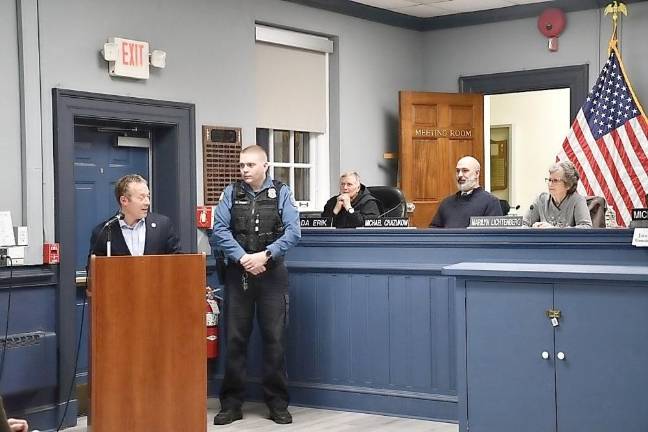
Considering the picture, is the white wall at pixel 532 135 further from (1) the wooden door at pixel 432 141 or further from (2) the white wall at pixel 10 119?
(2) the white wall at pixel 10 119

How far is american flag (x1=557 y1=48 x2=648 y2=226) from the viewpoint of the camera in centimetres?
757

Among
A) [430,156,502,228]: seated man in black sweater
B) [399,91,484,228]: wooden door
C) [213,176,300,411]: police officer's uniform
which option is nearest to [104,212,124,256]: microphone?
[213,176,300,411]: police officer's uniform

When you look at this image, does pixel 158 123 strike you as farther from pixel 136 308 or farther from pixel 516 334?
pixel 516 334

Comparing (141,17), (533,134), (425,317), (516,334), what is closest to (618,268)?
(516,334)

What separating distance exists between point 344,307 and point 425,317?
0.54 meters

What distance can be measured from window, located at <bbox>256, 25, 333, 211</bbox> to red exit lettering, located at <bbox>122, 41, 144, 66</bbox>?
1254 mm

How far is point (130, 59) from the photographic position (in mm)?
6129

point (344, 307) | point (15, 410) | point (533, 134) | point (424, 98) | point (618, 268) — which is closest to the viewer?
point (618, 268)

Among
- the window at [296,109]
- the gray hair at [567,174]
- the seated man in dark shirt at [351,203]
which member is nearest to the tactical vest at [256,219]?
the seated man in dark shirt at [351,203]

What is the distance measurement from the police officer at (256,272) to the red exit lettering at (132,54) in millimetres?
1065

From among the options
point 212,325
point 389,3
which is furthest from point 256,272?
point 389,3

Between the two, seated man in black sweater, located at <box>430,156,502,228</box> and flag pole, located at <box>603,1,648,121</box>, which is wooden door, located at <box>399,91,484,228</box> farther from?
seated man in black sweater, located at <box>430,156,502,228</box>

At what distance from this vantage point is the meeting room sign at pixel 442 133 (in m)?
8.27

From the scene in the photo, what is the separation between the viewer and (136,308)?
15.4ft
